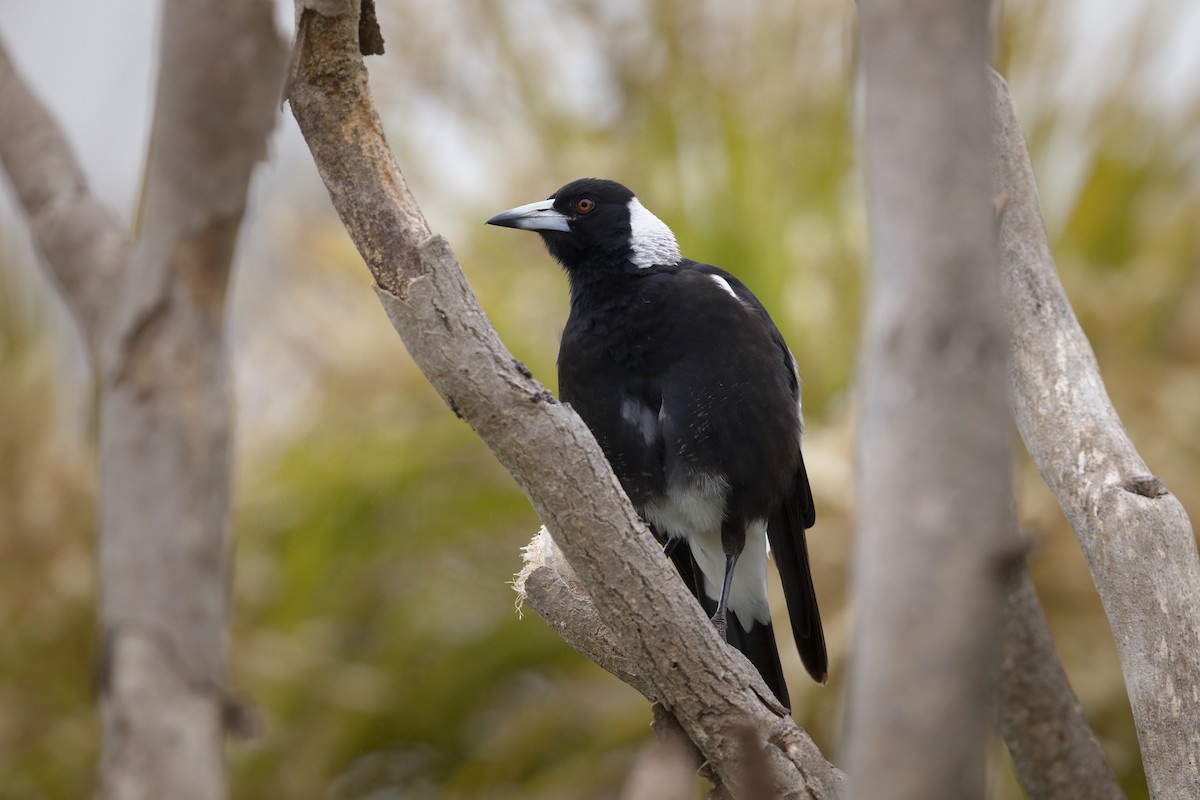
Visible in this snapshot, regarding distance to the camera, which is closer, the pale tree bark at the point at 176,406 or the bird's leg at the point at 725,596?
the pale tree bark at the point at 176,406

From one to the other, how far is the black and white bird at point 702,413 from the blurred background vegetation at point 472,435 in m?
0.85

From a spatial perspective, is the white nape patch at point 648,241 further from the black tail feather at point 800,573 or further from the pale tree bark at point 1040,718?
the pale tree bark at point 1040,718

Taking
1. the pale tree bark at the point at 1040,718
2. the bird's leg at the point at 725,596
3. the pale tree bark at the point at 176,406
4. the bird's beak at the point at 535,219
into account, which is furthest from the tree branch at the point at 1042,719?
the pale tree bark at the point at 176,406

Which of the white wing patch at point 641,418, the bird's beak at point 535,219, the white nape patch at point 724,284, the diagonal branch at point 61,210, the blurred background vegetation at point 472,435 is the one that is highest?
the diagonal branch at point 61,210

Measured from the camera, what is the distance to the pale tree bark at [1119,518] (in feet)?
4.58

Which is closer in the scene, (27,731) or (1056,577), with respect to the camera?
(1056,577)

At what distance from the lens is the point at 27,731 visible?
3285 millimetres

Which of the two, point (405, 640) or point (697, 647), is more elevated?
point (697, 647)

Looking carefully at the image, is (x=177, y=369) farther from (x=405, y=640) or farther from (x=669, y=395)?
(x=405, y=640)

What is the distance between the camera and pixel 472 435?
11.5 feet

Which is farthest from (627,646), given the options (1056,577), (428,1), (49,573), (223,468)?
(428,1)

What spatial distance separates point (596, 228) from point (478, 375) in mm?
1177

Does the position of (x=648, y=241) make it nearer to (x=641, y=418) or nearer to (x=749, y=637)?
(x=641, y=418)

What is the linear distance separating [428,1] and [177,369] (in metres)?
3.33
